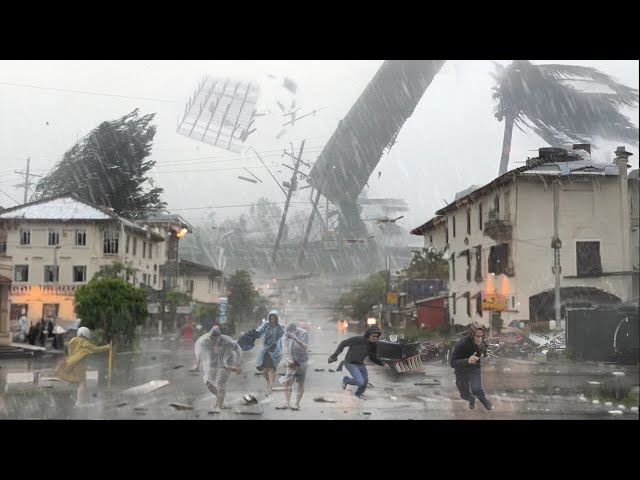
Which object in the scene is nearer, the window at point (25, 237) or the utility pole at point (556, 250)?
the utility pole at point (556, 250)

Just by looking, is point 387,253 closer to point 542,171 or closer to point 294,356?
point 294,356

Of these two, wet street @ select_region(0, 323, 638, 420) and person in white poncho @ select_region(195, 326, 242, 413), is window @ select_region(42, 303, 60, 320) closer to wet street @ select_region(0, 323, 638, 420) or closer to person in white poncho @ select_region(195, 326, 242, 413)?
wet street @ select_region(0, 323, 638, 420)

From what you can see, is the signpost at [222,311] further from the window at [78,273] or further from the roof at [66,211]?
the window at [78,273]

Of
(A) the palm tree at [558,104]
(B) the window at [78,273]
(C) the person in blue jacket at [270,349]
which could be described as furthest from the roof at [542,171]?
(B) the window at [78,273]

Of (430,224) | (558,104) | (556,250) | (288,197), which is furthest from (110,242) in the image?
(558,104)

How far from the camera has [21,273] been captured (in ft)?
25.7

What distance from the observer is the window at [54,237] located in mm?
7789

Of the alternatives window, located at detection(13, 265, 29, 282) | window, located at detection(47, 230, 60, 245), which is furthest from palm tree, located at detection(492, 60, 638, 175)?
window, located at detection(13, 265, 29, 282)

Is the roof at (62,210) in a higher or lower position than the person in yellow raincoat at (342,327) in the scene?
higher

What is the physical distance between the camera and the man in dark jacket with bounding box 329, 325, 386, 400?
782 centimetres

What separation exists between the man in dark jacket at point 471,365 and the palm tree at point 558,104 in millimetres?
1507

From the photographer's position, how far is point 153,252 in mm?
7871

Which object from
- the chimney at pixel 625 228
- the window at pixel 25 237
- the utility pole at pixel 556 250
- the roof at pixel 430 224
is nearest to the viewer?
the chimney at pixel 625 228

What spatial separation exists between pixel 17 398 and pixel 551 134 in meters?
5.29
